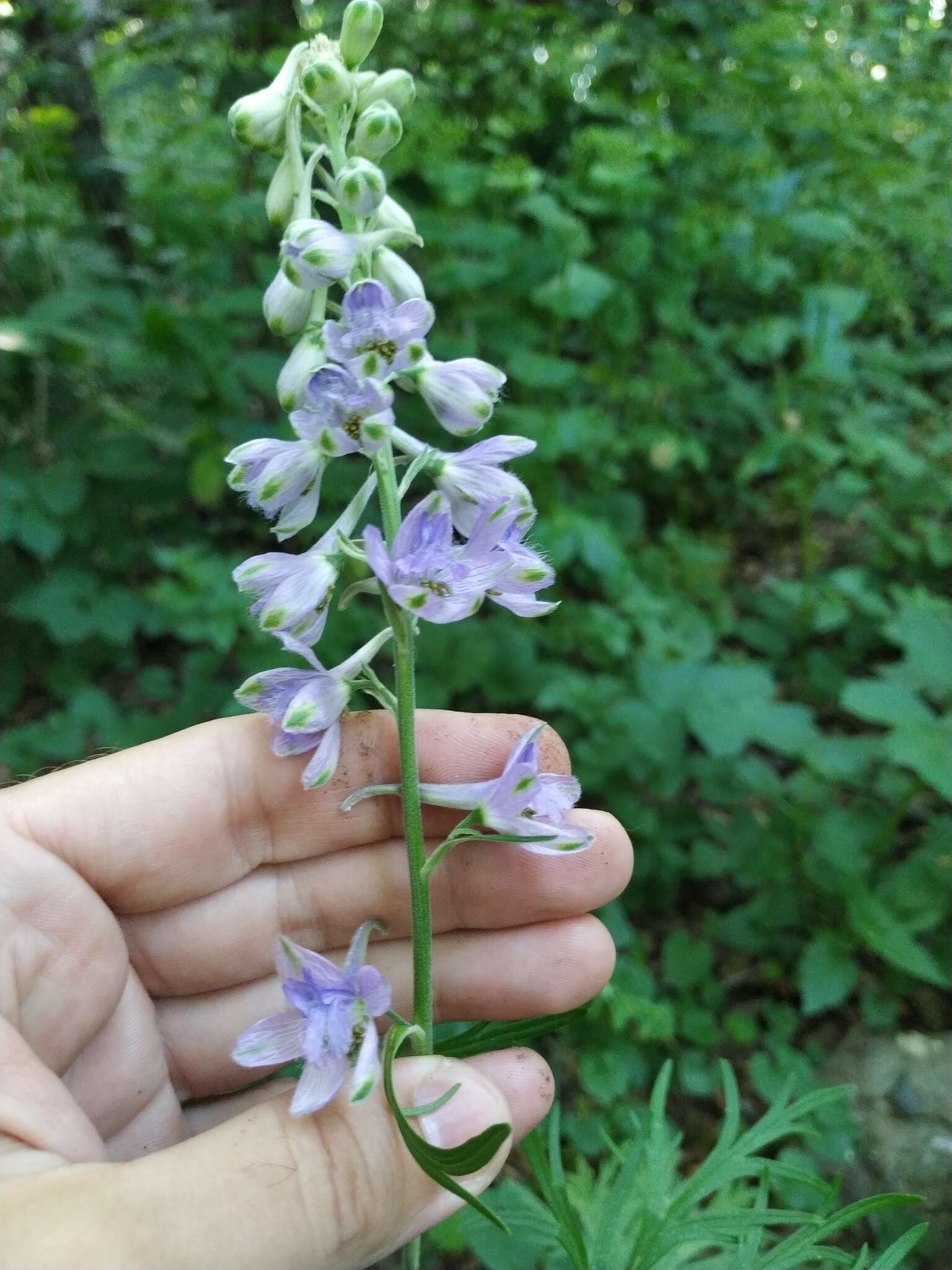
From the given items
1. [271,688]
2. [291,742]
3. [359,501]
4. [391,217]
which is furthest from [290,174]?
[291,742]

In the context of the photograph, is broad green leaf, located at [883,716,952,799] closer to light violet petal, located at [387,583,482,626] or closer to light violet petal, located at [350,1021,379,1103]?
light violet petal, located at [387,583,482,626]

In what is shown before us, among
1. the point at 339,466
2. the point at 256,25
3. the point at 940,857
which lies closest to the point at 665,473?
the point at 339,466

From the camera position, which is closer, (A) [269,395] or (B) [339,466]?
(B) [339,466]

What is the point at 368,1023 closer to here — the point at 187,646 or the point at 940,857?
the point at 940,857

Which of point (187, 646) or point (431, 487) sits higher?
point (431, 487)

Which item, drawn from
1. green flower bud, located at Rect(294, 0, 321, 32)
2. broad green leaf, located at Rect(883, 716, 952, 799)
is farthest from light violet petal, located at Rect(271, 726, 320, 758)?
green flower bud, located at Rect(294, 0, 321, 32)

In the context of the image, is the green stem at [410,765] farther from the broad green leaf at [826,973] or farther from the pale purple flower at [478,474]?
the broad green leaf at [826,973]
